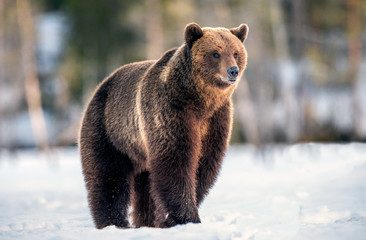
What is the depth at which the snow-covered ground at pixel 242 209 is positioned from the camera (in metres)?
4.55

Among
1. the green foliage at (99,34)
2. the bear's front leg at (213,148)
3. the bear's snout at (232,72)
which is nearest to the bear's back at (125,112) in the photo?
the bear's front leg at (213,148)

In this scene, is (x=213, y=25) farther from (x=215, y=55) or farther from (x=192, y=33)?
(x=215, y=55)

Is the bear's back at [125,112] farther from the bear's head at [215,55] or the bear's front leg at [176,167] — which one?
the bear's head at [215,55]

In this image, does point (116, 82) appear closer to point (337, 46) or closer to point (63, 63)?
point (337, 46)

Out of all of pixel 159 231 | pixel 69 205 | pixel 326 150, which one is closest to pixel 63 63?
pixel 326 150

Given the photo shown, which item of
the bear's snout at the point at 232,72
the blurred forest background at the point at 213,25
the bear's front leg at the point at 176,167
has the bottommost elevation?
the blurred forest background at the point at 213,25

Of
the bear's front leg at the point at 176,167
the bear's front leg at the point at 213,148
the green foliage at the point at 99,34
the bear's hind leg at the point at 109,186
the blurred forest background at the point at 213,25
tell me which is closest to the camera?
the bear's front leg at the point at 176,167

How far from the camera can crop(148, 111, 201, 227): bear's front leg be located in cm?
497

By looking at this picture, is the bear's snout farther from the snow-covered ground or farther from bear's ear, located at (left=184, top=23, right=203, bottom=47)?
the snow-covered ground

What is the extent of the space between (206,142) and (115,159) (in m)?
1.16

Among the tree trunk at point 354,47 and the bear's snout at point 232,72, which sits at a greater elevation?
the bear's snout at point 232,72

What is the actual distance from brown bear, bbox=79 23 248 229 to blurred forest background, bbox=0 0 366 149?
1123 centimetres

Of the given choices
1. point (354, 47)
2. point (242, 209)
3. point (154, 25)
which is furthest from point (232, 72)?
point (354, 47)

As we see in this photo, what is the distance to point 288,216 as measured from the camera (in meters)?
6.00
